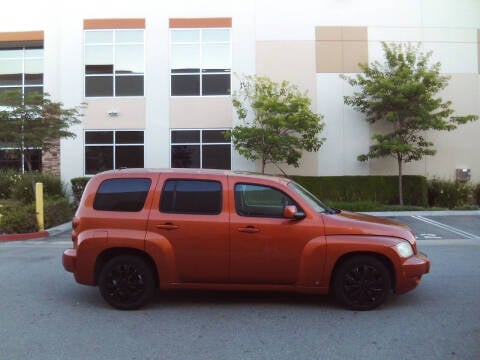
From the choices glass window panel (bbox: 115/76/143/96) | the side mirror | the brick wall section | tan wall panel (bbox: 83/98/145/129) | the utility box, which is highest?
glass window panel (bbox: 115/76/143/96)

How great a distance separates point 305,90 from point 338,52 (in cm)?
206

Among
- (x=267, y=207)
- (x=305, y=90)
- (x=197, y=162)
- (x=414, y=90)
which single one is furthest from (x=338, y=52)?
(x=267, y=207)

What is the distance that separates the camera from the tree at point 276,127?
1858cm

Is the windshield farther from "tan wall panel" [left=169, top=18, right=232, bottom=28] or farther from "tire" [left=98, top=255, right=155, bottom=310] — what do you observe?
"tan wall panel" [left=169, top=18, right=232, bottom=28]

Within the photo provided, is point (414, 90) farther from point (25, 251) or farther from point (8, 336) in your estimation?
point (8, 336)

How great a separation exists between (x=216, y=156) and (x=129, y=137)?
3.64m

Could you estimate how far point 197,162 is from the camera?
21000mm

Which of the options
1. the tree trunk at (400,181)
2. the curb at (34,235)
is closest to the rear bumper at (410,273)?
the curb at (34,235)

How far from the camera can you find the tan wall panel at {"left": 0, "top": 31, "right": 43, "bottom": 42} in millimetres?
21688

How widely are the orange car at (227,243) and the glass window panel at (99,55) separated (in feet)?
53.3

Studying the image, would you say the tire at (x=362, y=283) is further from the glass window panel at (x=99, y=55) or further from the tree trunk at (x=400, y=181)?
the glass window panel at (x=99, y=55)

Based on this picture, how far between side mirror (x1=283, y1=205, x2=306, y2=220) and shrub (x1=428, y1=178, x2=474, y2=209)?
15.8 m

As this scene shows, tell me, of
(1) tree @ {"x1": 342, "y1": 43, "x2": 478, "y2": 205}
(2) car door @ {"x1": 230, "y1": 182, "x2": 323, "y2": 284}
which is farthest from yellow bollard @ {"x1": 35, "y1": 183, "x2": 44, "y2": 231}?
(1) tree @ {"x1": 342, "y1": 43, "x2": 478, "y2": 205}

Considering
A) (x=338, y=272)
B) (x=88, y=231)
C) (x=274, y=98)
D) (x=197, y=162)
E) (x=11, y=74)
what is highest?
(x=11, y=74)
